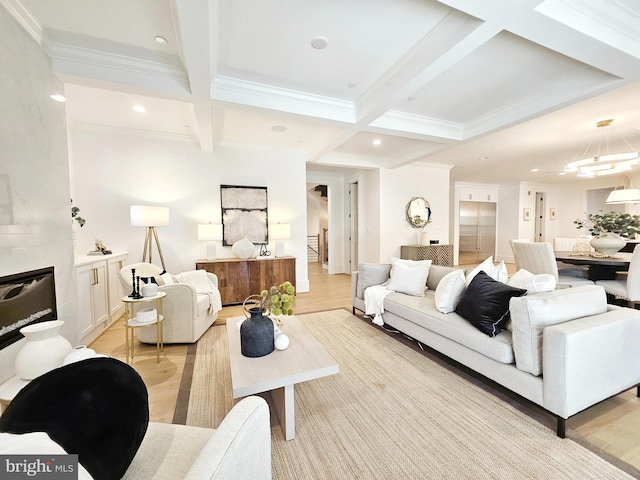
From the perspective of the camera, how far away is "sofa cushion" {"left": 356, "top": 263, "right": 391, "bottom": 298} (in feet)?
11.4

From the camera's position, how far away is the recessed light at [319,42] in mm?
2102

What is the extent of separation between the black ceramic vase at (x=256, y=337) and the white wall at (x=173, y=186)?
310 cm

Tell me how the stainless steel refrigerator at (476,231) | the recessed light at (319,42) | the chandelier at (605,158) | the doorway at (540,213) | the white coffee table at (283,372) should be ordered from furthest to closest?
the doorway at (540,213), the stainless steel refrigerator at (476,231), the chandelier at (605,158), the recessed light at (319,42), the white coffee table at (283,372)

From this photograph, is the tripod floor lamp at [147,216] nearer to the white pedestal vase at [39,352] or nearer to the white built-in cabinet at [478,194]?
the white pedestal vase at [39,352]

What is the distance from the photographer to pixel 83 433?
71 cm

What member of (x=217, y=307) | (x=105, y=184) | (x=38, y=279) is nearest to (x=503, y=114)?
(x=217, y=307)

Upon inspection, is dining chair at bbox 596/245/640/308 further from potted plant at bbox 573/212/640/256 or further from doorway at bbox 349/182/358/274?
doorway at bbox 349/182/358/274

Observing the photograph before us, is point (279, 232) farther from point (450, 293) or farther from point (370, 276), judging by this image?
point (450, 293)

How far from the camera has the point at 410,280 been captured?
3.05 meters

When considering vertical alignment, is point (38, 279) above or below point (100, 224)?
below

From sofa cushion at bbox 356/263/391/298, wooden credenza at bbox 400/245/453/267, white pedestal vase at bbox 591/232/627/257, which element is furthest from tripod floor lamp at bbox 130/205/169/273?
white pedestal vase at bbox 591/232/627/257

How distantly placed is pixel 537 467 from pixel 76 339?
3.49m

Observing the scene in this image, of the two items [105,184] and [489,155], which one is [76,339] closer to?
[105,184]

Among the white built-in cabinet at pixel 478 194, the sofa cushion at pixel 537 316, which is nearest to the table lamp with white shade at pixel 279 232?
the sofa cushion at pixel 537 316
